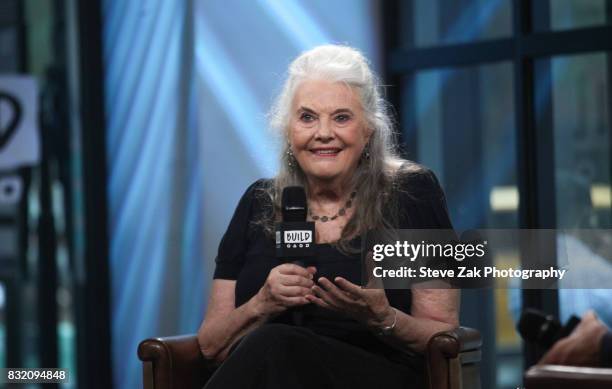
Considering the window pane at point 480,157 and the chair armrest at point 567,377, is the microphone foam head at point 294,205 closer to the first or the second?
the chair armrest at point 567,377

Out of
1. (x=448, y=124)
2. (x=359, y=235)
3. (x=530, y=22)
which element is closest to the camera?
(x=359, y=235)

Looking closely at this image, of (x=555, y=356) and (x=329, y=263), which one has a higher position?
(x=329, y=263)

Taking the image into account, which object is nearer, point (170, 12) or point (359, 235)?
point (359, 235)

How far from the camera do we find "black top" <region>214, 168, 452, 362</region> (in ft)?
9.54

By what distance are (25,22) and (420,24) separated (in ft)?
6.19

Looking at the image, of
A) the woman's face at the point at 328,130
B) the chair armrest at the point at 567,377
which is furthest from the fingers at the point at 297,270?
the chair armrest at the point at 567,377

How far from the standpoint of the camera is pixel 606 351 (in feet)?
9.28

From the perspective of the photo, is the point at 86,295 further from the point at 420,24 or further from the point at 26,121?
the point at 420,24

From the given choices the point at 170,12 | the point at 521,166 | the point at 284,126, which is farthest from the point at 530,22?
the point at 284,126

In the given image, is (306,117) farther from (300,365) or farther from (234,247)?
(300,365)

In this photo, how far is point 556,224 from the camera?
16.4 feet

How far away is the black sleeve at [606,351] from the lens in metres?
2.81

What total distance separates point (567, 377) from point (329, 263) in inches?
26.0

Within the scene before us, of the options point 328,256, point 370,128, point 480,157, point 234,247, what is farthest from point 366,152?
point 480,157
